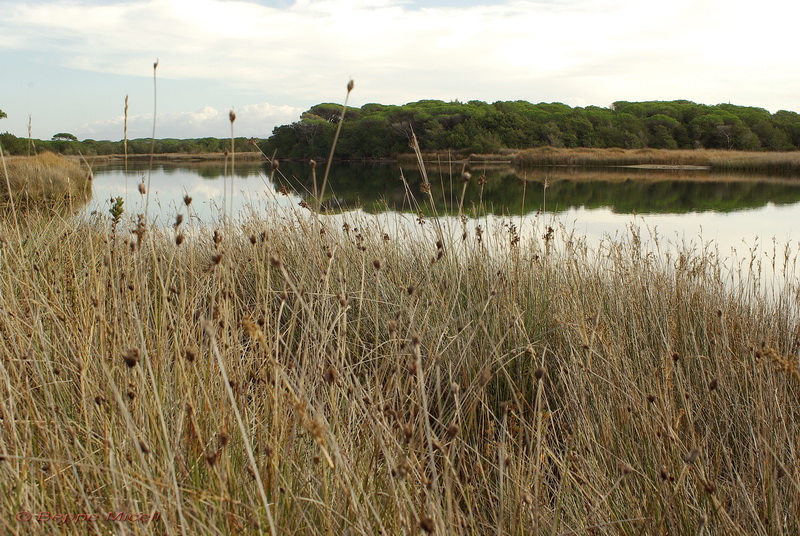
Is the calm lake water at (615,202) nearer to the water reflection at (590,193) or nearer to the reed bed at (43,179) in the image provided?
the water reflection at (590,193)

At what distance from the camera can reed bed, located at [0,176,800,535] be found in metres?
1.04

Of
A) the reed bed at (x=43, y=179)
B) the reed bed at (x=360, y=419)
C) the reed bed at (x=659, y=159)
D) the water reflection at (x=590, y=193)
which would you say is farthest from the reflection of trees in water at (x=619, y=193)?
the reed bed at (x=360, y=419)

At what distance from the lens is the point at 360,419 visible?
1678mm

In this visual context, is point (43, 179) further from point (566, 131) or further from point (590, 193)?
point (566, 131)

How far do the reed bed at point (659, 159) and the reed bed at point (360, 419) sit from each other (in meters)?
25.7

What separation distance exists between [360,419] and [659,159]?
31.9 metres

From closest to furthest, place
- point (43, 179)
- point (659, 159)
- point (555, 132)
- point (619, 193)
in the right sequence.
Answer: point (43, 179)
point (619, 193)
point (659, 159)
point (555, 132)

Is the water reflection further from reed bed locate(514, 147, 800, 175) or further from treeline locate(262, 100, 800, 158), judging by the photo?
treeline locate(262, 100, 800, 158)

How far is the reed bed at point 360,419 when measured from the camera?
3.43 feet

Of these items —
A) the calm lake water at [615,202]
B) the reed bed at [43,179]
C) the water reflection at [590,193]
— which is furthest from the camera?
the water reflection at [590,193]

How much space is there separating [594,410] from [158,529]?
1.51 m

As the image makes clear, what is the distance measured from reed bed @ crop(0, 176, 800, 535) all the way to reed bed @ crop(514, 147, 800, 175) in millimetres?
25731

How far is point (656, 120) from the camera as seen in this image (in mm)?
45969

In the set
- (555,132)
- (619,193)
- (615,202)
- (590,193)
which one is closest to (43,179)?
(615,202)
